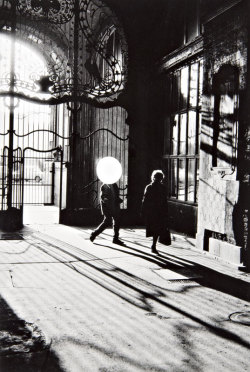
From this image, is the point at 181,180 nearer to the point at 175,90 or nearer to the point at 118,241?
the point at 175,90

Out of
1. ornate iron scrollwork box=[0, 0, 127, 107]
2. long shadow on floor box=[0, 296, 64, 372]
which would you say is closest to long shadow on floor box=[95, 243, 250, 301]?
long shadow on floor box=[0, 296, 64, 372]

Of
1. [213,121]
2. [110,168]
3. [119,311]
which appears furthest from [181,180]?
[119,311]

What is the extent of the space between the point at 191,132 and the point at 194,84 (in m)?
1.26

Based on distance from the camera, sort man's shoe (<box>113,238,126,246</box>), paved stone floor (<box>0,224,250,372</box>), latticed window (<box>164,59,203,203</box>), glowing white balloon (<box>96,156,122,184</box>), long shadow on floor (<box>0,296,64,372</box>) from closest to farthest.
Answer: long shadow on floor (<box>0,296,64,372</box>) < paved stone floor (<box>0,224,250,372</box>) < man's shoe (<box>113,238,126,246</box>) < latticed window (<box>164,59,203,203</box>) < glowing white balloon (<box>96,156,122,184</box>)

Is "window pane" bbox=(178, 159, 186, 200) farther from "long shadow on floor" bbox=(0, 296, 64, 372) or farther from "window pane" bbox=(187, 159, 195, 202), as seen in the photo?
"long shadow on floor" bbox=(0, 296, 64, 372)

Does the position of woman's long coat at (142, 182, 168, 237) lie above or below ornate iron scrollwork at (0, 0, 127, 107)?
below

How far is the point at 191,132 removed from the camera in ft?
40.5

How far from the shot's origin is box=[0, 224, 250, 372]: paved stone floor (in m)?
4.41

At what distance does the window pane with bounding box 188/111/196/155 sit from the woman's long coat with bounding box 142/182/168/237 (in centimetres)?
281

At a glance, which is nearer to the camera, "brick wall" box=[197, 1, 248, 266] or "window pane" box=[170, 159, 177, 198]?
"brick wall" box=[197, 1, 248, 266]

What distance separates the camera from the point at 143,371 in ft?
13.6

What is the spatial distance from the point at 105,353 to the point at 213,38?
7718 millimetres

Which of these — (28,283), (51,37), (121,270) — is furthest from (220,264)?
(51,37)

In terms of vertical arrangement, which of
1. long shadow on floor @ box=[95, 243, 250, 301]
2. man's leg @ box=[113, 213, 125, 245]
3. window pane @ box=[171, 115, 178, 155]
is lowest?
long shadow on floor @ box=[95, 243, 250, 301]
